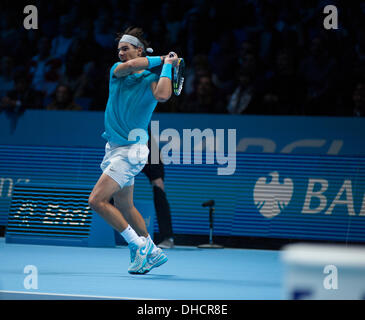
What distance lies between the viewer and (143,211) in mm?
7988

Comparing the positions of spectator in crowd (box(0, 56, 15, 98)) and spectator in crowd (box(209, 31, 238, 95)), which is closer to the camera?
spectator in crowd (box(209, 31, 238, 95))

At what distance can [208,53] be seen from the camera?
32.1 feet

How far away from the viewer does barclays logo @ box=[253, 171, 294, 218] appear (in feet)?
26.3

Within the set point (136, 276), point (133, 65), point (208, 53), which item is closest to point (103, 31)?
point (208, 53)

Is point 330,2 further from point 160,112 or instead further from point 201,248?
point 201,248

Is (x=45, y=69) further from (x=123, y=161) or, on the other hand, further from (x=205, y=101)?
(x=123, y=161)

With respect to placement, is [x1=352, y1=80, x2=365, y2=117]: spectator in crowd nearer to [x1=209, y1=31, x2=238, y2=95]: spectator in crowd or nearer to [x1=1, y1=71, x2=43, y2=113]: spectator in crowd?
[x1=209, y1=31, x2=238, y2=95]: spectator in crowd

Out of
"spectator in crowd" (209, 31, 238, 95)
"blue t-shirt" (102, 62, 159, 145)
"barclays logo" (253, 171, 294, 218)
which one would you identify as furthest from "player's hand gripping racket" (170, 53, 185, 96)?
"spectator in crowd" (209, 31, 238, 95)

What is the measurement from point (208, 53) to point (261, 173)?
2453 millimetres

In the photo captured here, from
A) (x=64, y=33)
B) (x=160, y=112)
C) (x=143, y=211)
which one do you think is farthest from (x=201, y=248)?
(x=64, y=33)

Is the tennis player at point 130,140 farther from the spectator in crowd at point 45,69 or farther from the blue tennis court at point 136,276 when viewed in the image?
the spectator in crowd at point 45,69

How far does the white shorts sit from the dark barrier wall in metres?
2.83

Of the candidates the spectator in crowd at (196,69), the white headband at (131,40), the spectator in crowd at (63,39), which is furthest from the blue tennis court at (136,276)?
the spectator in crowd at (63,39)

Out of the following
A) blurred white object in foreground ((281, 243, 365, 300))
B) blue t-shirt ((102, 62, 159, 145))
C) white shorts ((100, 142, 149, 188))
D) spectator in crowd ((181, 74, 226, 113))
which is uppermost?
spectator in crowd ((181, 74, 226, 113))
